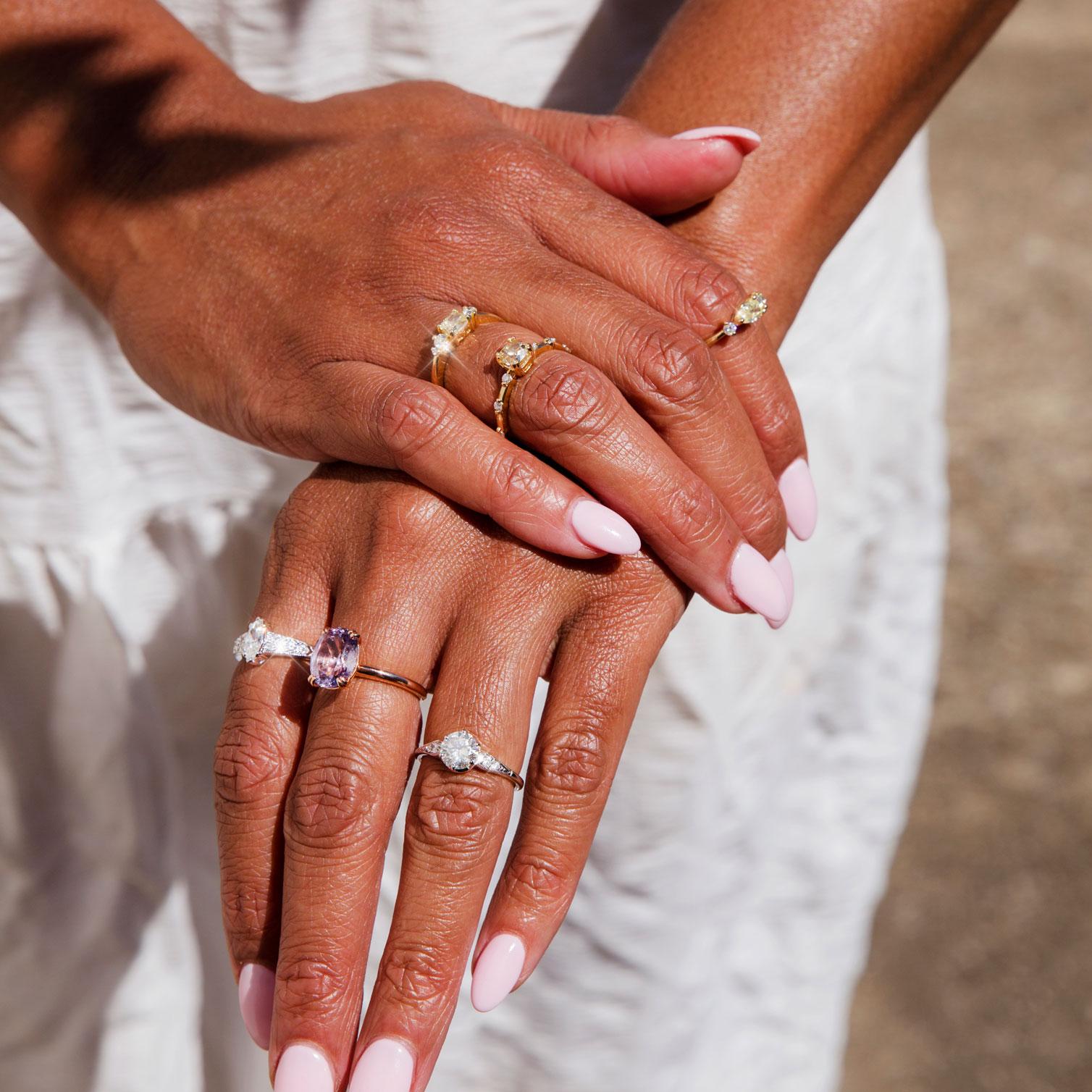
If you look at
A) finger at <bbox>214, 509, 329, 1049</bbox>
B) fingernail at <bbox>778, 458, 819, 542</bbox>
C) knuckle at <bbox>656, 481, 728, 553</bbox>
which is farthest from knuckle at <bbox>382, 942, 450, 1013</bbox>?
fingernail at <bbox>778, 458, 819, 542</bbox>

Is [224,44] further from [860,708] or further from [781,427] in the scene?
[860,708]

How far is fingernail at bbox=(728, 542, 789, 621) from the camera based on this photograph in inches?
31.9

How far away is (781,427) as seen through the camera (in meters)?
0.87

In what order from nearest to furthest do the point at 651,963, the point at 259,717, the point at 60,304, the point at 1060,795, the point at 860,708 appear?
the point at 259,717 < the point at 60,304 < the point at 651,963 < the point at 860,708 < the point at 1060,795

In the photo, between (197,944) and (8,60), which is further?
(197,944)

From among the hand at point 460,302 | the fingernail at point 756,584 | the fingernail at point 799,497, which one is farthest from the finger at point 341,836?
the fingernail at point 799,497

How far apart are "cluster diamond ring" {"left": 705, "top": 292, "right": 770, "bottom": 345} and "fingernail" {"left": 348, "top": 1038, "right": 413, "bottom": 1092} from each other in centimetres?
51

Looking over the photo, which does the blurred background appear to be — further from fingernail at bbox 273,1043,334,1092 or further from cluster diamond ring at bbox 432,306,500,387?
cluster diamond ring at bbox 432,306,500,387

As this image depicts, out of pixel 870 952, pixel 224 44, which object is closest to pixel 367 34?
pixel 224 44

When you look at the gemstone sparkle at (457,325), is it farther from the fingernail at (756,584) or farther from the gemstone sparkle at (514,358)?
the fingernail at (756,584)

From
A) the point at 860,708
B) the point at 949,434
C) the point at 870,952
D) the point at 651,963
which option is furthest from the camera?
the point at 949,434

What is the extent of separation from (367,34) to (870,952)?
1.83 meters

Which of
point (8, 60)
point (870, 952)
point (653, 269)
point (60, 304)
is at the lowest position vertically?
point (870, 952)

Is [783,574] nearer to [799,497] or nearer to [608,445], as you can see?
[799,497]
